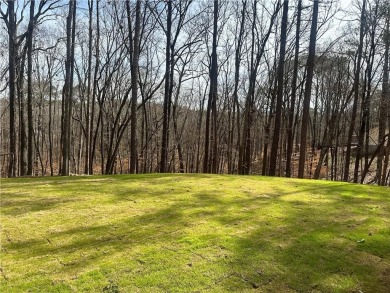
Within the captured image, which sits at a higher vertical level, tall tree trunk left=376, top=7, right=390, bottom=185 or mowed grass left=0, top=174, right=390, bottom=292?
tall tree trunk left=376, top=7, right=390, bottom=185

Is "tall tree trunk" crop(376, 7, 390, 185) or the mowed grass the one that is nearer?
the mowed grass

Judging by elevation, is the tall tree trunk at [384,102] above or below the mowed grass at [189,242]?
above

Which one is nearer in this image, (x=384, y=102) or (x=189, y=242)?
(x=189, y=242)

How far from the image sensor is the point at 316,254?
283 cm

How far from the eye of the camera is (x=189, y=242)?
9.64ft

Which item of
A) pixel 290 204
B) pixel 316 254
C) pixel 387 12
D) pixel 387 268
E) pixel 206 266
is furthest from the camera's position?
pixel 387 12

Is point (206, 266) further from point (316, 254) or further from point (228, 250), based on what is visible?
point (316, 254)

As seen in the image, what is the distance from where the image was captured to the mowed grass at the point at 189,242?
2.28m

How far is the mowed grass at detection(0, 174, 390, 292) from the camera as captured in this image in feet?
7.48

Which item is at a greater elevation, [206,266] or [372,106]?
[372,106]

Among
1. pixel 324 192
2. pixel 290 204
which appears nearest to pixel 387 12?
pixel 324 192

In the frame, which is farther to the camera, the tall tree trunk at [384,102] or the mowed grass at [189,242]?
A: the tall tree trunk at [384,102]

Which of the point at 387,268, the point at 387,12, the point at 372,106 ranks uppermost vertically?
the point at 387,12

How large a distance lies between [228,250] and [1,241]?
6.90 ft
